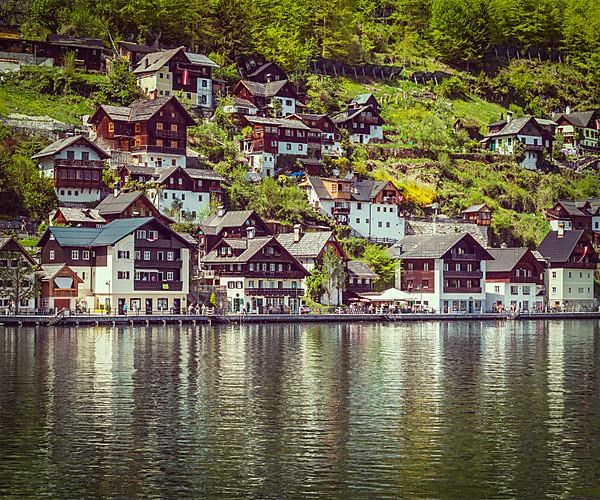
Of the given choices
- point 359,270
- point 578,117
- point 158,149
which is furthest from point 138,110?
point 578,117

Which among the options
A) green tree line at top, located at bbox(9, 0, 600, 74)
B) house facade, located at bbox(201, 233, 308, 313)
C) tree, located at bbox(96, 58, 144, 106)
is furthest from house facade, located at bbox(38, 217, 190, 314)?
green tree line at top, located at bbox(9, 0, 600, 74)

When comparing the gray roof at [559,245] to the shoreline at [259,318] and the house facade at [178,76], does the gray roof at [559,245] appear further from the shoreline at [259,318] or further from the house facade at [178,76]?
the house facade at [178,76]

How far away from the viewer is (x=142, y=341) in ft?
218

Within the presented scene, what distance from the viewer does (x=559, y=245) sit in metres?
119

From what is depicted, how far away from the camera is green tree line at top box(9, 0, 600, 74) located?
439 feet

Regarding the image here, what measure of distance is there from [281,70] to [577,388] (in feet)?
314

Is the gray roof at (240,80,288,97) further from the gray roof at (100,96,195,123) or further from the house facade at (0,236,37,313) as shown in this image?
the house facade at (0,236,37,313)

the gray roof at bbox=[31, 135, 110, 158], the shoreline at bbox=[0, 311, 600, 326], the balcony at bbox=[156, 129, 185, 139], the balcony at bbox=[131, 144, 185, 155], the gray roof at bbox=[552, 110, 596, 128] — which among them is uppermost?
the gray roof at bbox=[552, 110, 596, 128]

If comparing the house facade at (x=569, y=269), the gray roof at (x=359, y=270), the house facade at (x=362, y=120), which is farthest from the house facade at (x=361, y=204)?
the house facade at (x=569, y=269)

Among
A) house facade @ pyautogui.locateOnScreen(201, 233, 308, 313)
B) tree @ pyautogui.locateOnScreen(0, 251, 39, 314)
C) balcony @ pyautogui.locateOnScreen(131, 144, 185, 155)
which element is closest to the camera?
tree @ pyautogui.locateOnScreen(0, 251, 39, 314)

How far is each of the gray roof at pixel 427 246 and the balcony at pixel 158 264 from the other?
25.1 meters

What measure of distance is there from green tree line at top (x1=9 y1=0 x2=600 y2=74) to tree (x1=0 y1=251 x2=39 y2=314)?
169 feet

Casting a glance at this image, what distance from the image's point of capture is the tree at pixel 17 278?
82562mm

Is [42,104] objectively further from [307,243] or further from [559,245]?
[559,245]
